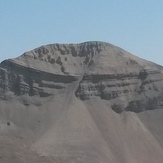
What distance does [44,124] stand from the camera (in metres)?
90.9

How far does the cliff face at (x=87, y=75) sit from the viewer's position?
97750 mm

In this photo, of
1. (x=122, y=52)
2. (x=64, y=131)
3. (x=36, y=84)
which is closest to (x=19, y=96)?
(x=36, y=84)

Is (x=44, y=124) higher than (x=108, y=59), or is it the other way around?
(x=108, y=59)

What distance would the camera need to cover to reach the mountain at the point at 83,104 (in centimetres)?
8731

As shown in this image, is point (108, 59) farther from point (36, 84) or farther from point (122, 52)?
point (36, 84)

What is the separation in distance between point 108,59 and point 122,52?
13.9 feet

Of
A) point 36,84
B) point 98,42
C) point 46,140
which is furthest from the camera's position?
point 98,42

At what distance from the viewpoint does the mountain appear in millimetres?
87312

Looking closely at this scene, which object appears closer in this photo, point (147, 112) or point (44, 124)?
point (44, 124)

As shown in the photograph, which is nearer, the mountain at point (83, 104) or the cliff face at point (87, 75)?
the mountain at point (83, 104)

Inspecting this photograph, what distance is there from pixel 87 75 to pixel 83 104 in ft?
17.9

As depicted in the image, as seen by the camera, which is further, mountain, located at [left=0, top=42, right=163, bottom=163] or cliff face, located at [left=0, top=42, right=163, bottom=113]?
cliff face, located at [left=0, top=42, right=163, bottom=113]

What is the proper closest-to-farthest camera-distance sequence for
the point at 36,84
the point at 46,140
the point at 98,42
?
1. the point at 46,140
2. the point at 36,84
3. the point at 98,42

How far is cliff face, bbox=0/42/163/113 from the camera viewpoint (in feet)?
321
